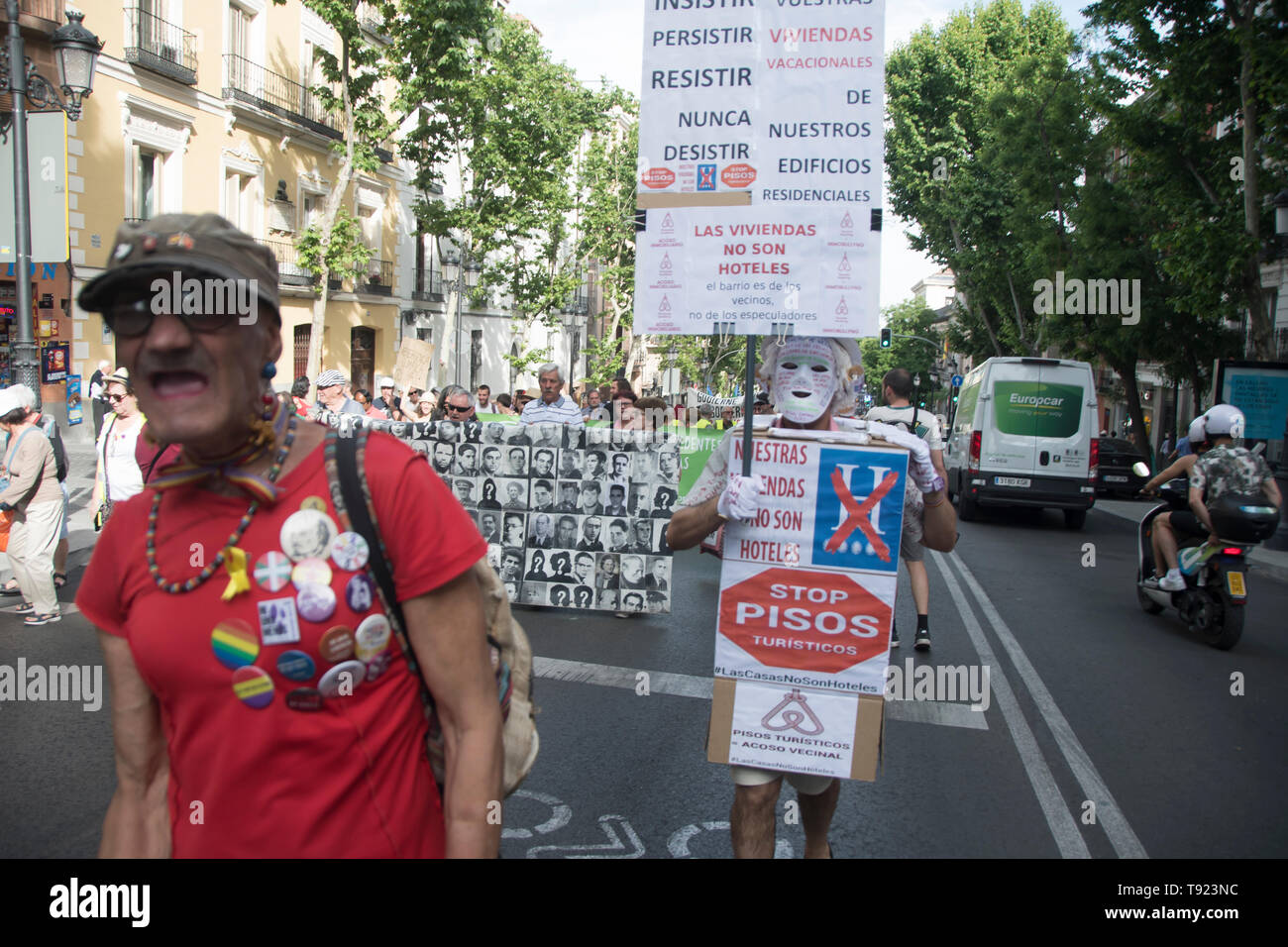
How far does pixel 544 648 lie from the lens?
742 centimetres

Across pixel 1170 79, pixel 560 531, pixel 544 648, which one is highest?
pixel 1170 79

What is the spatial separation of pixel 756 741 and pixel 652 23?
2140 millimetres

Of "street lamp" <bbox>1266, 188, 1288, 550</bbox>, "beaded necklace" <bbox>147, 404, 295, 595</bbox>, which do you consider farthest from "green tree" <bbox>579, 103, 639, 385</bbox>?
"beaded necklace" <bbox>147, 404, 295, 595</bbox>

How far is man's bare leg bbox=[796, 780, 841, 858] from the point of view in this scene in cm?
337

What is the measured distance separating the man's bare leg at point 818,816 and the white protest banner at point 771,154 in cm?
144

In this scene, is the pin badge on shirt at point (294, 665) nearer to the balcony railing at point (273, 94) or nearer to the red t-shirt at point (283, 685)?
the red t-shirt at point (283, 685)

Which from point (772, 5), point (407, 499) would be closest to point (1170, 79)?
point (772, 5)

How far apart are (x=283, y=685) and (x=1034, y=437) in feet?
54.0

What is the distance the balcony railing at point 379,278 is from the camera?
107 ft

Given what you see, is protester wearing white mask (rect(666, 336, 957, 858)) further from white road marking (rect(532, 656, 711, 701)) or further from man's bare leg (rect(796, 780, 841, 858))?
white road marking (rect(532, 656, 711, 701))

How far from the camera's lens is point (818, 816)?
338 cm

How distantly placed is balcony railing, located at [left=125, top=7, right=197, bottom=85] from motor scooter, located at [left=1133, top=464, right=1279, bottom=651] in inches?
804

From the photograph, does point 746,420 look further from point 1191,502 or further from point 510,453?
point 1191,502
